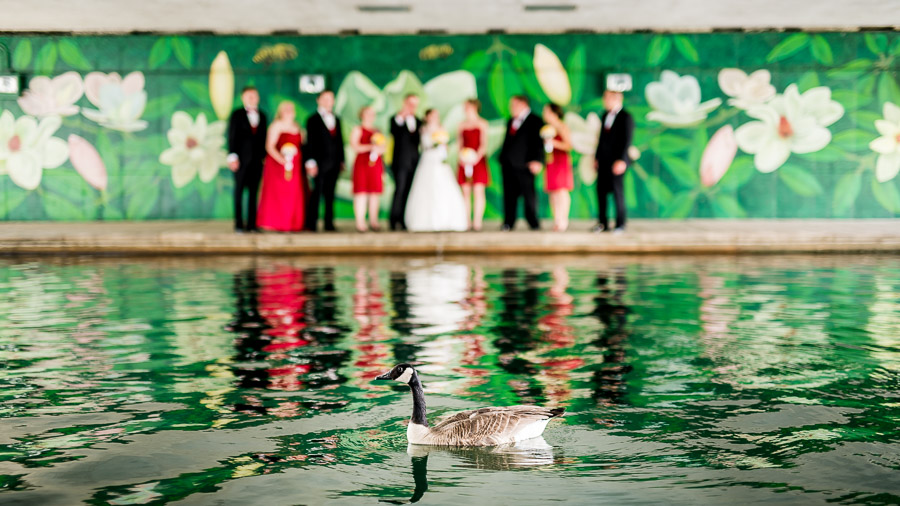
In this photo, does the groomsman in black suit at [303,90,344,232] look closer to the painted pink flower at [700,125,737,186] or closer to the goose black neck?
the painted pink flower at [700,125,737,186]

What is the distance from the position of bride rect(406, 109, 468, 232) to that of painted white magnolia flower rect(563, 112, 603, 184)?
4.76m

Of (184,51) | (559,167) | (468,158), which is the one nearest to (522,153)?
(559,167)

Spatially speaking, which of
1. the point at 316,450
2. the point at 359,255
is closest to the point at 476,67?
the point at 359,255

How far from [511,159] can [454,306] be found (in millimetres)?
9266

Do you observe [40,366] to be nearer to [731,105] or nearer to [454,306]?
[454,306]

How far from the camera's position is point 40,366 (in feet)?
28.9

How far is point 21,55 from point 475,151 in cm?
1108

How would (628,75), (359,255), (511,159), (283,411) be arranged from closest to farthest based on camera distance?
(283,411) → (359,255) → (511,159) → (628,75)

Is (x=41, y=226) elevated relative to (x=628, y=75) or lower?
lower

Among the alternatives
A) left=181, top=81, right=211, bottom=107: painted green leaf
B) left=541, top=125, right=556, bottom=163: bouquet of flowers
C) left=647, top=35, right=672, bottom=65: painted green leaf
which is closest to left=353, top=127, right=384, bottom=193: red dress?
left=541, top=125, right=556, bottom=163: bouquet of flowers

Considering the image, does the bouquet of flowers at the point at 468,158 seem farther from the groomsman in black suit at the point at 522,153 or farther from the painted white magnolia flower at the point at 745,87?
the painted white magnolia flower at the point at 745,87

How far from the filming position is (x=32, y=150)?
25953mm

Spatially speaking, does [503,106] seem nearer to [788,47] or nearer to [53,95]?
[788,47]

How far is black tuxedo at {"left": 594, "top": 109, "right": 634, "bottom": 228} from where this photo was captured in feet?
65.5
